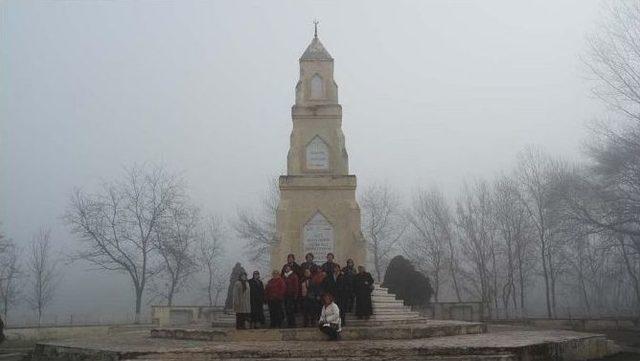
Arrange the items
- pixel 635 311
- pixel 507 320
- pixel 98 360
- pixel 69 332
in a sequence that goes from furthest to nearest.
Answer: pixel 635 311
pixel 507 320
pixel 69 332
pixel 98 360

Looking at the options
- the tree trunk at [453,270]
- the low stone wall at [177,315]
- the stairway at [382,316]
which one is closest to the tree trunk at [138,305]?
the low stone wall at [177,315]

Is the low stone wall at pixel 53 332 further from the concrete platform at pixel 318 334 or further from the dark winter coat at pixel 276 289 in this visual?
the dark winter coat at pixel 276 289

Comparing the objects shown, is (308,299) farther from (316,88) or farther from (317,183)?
(316,88)

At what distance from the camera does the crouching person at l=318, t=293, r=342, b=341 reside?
12297 mm

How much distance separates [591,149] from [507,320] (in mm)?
11144

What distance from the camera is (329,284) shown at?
1359 cm

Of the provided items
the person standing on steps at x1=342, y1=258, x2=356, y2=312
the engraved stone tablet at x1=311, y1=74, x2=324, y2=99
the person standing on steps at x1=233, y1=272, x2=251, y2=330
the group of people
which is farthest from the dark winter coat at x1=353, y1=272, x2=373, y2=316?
the engraved stone tablet at x1=311, y1=74, x2=324, y2=99

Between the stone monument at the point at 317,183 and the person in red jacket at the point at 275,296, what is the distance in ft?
11.7

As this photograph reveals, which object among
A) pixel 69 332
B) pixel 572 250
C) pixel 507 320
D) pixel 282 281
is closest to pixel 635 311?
pixel 572 250

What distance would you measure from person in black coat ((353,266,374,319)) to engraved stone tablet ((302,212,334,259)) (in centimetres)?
363

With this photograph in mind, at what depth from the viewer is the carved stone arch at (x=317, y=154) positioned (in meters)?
18.6

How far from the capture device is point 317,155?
18.7 m

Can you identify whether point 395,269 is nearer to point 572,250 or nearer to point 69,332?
point 572,250

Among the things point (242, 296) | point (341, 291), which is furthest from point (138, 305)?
point (341, 291)
